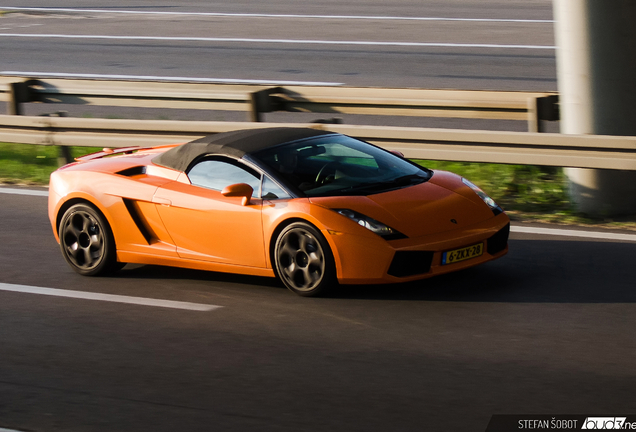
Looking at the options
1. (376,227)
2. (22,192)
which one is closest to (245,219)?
(376,227)

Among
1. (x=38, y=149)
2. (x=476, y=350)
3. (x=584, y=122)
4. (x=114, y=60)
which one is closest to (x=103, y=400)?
(x=476, y=350)

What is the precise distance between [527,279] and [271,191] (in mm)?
2075

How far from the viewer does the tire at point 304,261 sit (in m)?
6.88

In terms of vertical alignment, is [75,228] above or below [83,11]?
below

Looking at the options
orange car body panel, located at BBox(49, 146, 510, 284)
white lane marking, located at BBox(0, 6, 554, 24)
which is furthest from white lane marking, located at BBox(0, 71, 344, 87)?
orange car body panel, located at BBox(49, 146, 510, 284)

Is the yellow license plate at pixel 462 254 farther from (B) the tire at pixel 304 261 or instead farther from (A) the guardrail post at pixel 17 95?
(A) the guardrail post at pixel 17 95

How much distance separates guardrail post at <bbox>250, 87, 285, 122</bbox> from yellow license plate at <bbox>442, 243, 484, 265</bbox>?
5155 millimetres

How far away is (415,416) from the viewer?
4926mm

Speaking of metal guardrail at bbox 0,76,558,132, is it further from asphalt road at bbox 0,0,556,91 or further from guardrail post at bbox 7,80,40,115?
asphalt road at bbox 0,0,556,91

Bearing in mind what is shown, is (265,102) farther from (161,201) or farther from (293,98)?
(161,201)

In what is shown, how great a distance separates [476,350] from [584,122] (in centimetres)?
420

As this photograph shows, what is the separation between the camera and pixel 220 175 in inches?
299

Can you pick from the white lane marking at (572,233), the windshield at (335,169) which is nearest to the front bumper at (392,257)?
the windshield at (335,169)

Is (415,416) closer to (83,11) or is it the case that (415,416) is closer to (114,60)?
(114,60)
